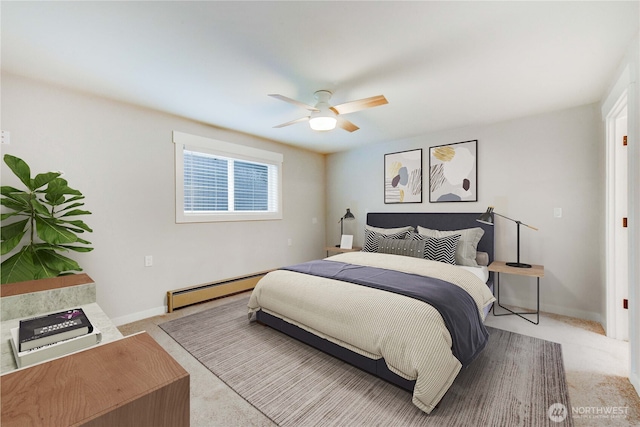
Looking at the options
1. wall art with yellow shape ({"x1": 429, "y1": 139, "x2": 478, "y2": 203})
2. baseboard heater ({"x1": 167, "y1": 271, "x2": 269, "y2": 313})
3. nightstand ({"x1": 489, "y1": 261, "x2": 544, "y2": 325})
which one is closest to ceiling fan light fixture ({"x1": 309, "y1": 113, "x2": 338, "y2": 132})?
wall art with yellow shape ({"x1": 429, "y1": 139, "x2": 478, "y2": 203})

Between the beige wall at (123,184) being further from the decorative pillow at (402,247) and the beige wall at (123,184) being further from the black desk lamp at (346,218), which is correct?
the decorative pillow at (402,247)

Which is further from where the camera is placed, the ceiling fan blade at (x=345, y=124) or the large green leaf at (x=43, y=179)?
the ceiling fan blade at (x=345, y=124)

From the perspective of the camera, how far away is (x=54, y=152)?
260 cm

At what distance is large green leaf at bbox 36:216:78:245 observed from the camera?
7.09 feet

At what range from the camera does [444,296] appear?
2.05 m

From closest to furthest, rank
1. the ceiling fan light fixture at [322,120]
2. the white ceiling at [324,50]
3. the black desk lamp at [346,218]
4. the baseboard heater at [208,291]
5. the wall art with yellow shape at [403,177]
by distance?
the white ceiling at [324,50] < the ceiling fan light fixture at [322,120] < the baseboard heater at [208,291] < the wall art with yellow shape at [403,177] < the black desk lamp at [346,218]

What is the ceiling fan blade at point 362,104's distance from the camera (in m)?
2.24

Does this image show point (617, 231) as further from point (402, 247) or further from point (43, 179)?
point (43, 179)

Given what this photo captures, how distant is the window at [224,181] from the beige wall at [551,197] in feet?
8.86

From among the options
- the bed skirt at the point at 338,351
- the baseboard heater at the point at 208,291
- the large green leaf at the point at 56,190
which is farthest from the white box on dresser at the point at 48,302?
the baseboard heater at the point at 208,291

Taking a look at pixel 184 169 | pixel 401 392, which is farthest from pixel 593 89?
pixel 184 169

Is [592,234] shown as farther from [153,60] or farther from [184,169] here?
[184,169]

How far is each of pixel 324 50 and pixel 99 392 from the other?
2.15 meters

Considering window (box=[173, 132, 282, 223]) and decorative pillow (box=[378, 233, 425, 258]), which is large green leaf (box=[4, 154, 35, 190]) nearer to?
window (box=[173, 132, 282, 223])
